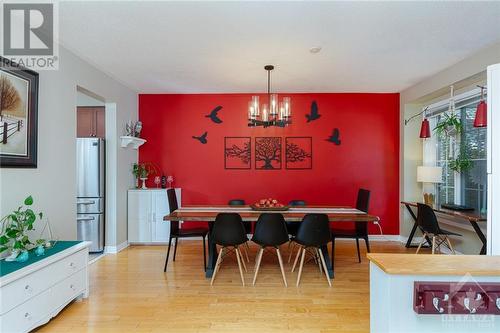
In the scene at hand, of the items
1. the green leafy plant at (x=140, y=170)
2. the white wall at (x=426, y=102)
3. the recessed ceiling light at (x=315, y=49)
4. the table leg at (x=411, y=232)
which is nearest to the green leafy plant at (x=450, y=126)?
the white wall at (x=426, y=102)

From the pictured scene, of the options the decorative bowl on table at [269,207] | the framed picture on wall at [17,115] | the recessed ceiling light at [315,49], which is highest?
the recessed ceiling light at [315,49]

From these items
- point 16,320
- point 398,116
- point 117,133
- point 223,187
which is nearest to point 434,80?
point 398,116

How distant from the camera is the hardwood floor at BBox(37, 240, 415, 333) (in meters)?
2.23

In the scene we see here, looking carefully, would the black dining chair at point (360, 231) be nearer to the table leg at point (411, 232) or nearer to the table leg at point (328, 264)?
the table leg at point (328, 264)

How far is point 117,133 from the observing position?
4.20 metres

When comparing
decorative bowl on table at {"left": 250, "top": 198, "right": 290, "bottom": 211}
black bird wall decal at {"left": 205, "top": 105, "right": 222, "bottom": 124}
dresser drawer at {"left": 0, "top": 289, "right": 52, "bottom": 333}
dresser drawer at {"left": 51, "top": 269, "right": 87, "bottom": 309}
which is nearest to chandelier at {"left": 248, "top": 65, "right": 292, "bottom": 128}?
decorative bowl on table at {"left": 250, "top": 198, "right": 290, "bottom": 211}

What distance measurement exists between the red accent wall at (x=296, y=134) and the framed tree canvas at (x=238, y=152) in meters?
0.09

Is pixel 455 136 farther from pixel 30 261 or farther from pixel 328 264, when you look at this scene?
pixel 30 261

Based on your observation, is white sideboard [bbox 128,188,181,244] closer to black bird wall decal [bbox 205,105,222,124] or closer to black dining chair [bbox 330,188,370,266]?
black bird wall decal [bbox 205,105,222,124]

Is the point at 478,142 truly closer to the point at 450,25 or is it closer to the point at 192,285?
the point at 450,25

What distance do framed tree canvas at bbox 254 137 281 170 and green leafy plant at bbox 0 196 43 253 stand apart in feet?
10.9

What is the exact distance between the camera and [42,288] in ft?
7.00

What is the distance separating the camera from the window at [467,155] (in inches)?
138

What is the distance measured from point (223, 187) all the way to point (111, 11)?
319 cm
